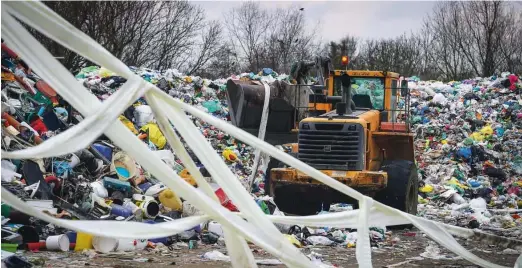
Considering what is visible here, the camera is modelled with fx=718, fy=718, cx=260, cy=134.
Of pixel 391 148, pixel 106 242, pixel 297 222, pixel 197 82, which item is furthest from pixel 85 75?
pixel 297 222

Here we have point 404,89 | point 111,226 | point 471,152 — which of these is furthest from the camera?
point 471,152

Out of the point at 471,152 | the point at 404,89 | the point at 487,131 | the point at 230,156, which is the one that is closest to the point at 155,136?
the point at 230,156

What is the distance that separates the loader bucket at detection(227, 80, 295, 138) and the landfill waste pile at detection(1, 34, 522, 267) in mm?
872

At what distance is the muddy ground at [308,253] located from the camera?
20.1ft

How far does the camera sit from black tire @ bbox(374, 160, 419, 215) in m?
8.69

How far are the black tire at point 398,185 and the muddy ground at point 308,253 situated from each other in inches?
31.6

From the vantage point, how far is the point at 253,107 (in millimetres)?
9344

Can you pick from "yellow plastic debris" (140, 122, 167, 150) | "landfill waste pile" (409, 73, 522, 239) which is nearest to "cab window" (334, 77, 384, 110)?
"landfill waste pile" (409, 73, 522, 239)

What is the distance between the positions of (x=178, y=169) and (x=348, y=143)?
3.49m

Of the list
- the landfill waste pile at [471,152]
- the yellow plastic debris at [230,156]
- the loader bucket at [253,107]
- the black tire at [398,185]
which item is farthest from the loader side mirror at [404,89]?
the yellow plastic debris at [230,156]

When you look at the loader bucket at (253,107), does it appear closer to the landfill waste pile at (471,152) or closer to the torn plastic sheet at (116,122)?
the landfill waste pile at (471,152)

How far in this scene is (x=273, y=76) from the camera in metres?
20.2

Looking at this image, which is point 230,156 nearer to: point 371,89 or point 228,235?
point 371,89

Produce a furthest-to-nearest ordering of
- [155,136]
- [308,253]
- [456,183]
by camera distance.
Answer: [456,183]
[155,136]
[308,253]
